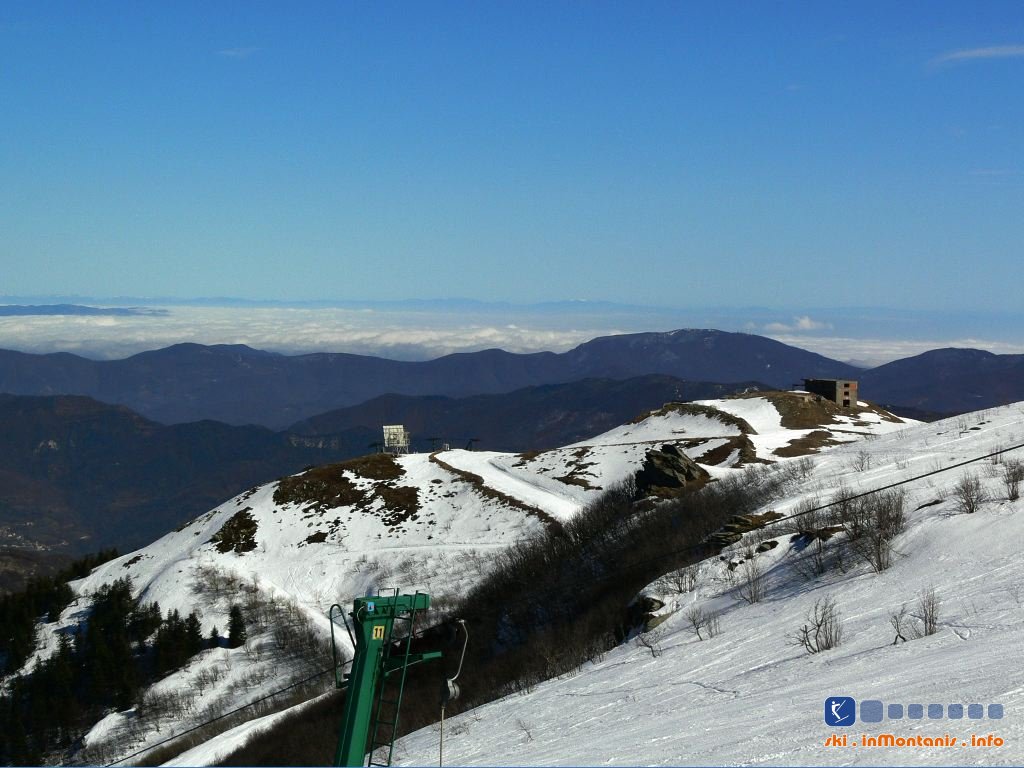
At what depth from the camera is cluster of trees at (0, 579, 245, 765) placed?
60500 millimetres

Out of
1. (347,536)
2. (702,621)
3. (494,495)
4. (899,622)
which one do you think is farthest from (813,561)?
(347,536)

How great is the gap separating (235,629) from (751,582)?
155ft

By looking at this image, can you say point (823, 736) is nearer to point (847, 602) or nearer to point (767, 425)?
point (847, 602)

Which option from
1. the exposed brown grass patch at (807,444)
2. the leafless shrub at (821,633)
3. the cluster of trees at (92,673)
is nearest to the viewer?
the leafless shrub at (821,633)

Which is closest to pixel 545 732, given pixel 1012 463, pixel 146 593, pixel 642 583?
pixel 642 583

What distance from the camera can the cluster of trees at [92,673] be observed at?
60500mm

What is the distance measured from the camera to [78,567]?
3462 inches

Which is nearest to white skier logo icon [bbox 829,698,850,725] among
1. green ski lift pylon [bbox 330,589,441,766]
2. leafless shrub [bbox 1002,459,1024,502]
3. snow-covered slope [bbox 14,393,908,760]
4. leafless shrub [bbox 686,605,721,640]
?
green ski lift pylon [bbox 330,589,441,766]

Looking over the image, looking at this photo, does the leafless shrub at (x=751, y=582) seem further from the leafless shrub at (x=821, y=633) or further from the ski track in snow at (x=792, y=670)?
the leafless shrub at (x=821, y=633)

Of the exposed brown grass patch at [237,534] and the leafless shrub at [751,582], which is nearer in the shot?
the leafless shrub at [751,582]

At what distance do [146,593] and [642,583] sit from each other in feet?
167

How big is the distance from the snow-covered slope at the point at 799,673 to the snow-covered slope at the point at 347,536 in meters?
38.3

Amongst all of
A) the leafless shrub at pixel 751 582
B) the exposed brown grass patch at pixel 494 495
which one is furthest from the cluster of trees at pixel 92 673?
the leafless shrub at pixel 751 582

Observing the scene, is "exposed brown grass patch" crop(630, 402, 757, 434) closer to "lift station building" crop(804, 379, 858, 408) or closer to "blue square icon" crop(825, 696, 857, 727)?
"lift station building" crop(804, 379, 858, 408)
